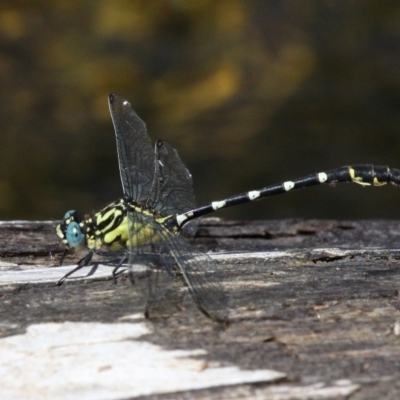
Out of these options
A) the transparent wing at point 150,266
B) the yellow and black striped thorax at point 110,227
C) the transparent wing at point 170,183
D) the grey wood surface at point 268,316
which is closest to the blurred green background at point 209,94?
the transparent wing at point 170,183

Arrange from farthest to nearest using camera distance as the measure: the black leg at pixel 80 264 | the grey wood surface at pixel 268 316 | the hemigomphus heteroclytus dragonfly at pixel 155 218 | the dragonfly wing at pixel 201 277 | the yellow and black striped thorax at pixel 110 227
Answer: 1. the yellow and black striped thorax at pixel 110 227
2. the black leg at pixel 80 264
3. the hemigomphus heteroclytus dragonfly at pixel 155 218
4. the dragonfly wing at pixel 201 277
5. the grey wood surface at pixel 268 316

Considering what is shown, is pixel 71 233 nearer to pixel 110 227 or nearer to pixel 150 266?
pixel 110 227

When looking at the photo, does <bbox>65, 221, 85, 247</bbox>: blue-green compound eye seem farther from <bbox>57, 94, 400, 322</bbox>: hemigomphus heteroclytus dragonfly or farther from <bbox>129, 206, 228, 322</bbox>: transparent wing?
<bbox>129, 206, 228, 322</bbox>: transparent wing

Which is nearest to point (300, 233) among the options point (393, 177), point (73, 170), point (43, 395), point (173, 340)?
point (393, 177)

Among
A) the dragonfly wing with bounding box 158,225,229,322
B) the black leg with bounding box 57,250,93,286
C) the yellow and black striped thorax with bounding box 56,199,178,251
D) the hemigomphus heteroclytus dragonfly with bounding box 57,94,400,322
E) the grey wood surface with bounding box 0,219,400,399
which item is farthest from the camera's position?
the yellow and black striped thorax with bounding box 56,199,178,251

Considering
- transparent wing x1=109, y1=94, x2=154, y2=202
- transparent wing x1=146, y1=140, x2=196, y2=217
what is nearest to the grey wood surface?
transparent wing x1=146, y1=140, x2=196, y2=217

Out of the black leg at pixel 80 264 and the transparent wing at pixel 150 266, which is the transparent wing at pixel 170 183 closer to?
the transparent wing at pixel 150 266

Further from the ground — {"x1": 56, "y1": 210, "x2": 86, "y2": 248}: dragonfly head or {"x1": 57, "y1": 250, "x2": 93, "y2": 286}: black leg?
{"x1": 56, "y1": 210, "x2": 86, "y2": 248}: dragonfly head
